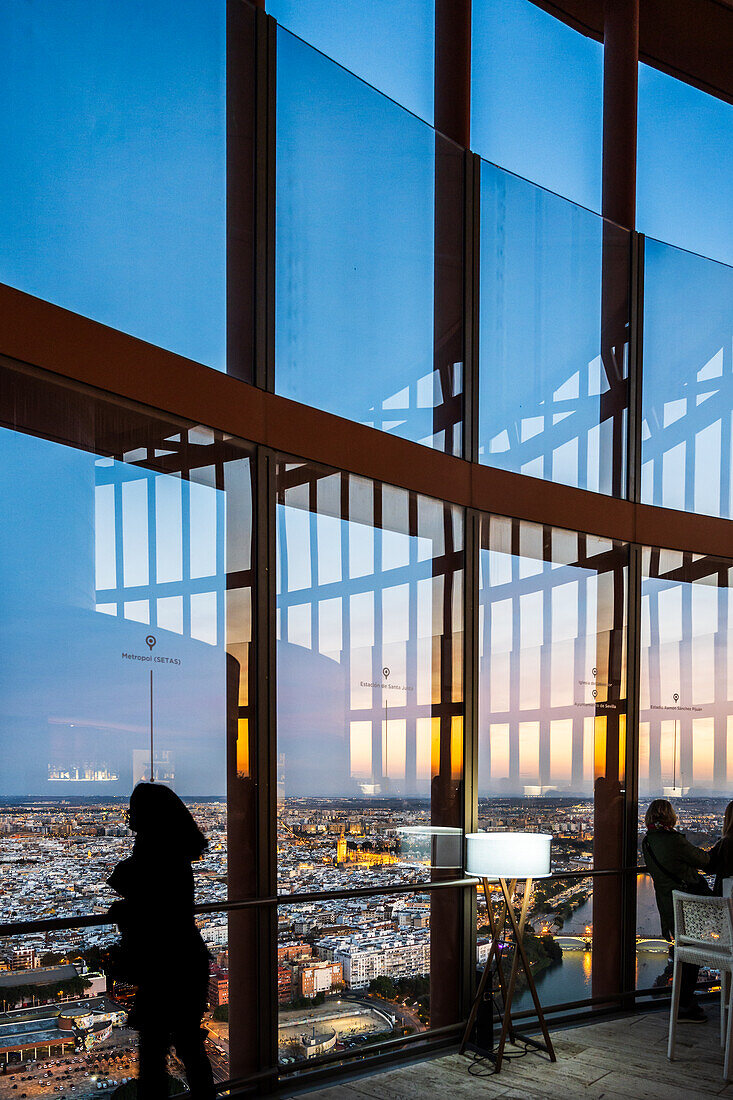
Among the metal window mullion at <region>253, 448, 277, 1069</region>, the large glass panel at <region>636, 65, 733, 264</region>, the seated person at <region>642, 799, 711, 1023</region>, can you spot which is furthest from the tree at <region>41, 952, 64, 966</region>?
the large glass panel at <region>636, 65, 733, 264</region>

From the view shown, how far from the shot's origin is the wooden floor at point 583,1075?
440 centimetres

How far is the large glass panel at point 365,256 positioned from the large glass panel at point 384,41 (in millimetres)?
1338

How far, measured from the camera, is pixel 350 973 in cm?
455

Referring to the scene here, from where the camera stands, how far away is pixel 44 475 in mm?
3523

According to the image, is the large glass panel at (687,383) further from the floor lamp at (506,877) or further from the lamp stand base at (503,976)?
the lamp stand base at (503,976)

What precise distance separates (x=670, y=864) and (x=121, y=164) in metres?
5.08

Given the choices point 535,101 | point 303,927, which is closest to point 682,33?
point 535,101

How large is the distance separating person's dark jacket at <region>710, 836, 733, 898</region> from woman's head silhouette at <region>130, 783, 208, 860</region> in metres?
3.66

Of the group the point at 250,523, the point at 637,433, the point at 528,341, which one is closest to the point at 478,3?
the point at 528,341

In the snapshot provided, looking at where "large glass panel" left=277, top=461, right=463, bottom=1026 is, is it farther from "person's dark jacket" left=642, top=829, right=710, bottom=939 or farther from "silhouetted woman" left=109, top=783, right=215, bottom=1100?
"person's dark jacket" left=642, top=829, right=710, bottom=939

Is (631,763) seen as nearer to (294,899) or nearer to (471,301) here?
(294,899)

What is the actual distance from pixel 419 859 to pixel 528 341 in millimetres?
3285

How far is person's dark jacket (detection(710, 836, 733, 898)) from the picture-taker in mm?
5785

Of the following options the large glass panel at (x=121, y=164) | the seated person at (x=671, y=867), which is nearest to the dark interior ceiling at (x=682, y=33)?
the large glass panel at (x=121, y=164)
